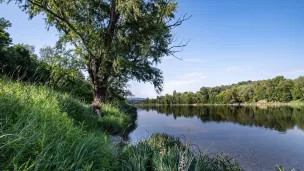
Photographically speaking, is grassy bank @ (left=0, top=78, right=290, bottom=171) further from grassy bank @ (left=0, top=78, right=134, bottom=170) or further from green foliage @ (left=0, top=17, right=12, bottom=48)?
green foliage @ (left=0, top=17, right=12, bottom=48)

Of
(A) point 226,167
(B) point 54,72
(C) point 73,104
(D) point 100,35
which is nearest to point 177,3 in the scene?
(D) point 100,35

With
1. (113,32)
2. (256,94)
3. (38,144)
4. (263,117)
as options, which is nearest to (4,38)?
(113,32)

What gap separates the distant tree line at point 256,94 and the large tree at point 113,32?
62771 millimetres

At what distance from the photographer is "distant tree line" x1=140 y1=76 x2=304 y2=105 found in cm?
9258

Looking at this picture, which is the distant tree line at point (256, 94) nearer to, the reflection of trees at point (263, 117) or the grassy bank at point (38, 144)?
the reflection of trees at point (263, 117)

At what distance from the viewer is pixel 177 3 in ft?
62.6

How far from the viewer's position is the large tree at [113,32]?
14648 mm

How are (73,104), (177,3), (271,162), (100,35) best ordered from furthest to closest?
(177,3) → (100,35) → (271,162) → (73,104)

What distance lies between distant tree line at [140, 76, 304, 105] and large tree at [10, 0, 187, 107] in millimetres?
62771

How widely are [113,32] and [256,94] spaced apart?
333ft

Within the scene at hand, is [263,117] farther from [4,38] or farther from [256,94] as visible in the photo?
[256,94]

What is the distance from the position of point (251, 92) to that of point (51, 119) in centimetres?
11410

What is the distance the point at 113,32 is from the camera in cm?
1591

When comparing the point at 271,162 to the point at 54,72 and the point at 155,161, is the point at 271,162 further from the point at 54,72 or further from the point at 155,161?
the point at 54,72
